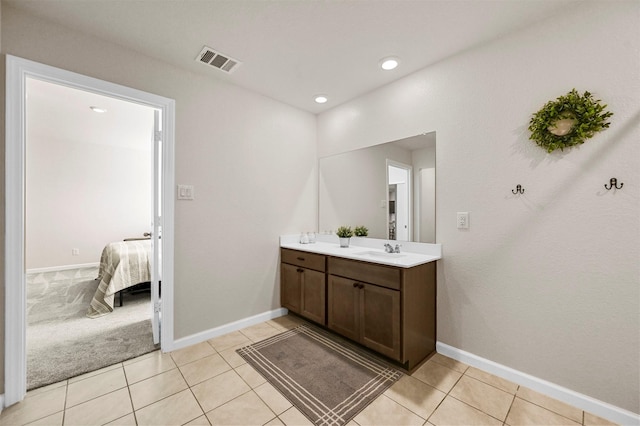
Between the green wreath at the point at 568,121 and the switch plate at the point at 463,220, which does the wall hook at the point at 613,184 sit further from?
the switch plate at the point at 463,220

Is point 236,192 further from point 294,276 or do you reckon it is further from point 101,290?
point 101,290

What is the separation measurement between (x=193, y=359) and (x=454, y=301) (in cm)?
218

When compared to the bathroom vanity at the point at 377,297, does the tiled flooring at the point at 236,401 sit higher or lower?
lower

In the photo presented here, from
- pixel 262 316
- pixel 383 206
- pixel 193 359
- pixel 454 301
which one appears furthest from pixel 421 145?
pixel 193 359

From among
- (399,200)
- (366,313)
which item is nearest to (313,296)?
(366,313)

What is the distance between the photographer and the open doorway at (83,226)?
238 centimetres

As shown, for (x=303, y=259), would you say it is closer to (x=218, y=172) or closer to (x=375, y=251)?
(x=375, y=251)

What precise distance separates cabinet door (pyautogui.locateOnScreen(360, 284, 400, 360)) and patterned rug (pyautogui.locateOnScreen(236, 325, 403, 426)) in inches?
6.5

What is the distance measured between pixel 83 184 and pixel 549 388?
7565 mm

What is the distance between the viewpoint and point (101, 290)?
127 inches

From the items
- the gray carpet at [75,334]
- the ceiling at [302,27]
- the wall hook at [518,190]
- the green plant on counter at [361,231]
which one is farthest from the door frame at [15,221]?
the wall hook at [518,190]

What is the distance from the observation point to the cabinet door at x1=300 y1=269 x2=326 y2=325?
254 cm

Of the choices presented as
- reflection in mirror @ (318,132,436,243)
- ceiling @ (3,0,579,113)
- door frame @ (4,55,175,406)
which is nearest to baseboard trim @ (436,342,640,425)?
reflection in mirror @ (318,132,436,243)

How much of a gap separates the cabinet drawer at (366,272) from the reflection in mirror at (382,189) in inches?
23.8
